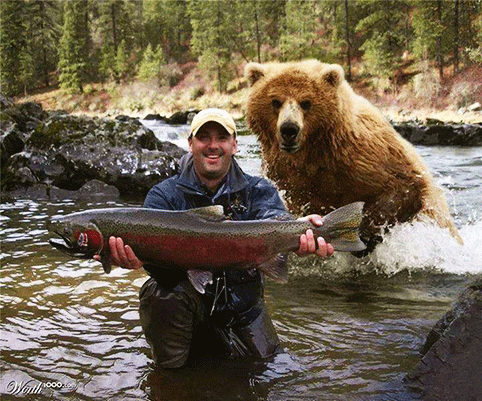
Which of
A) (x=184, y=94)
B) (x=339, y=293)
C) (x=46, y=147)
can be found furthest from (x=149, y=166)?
(x=184, y=94)

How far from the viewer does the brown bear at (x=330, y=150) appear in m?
5.62

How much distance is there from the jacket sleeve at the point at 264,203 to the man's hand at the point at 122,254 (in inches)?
37.1

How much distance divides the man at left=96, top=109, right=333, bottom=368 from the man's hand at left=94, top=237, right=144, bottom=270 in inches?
13.0

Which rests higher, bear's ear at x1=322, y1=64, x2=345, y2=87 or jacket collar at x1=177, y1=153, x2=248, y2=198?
bear's ear at x1=322, y1=64, x2=345, y2=87

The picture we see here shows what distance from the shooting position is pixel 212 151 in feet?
12.2

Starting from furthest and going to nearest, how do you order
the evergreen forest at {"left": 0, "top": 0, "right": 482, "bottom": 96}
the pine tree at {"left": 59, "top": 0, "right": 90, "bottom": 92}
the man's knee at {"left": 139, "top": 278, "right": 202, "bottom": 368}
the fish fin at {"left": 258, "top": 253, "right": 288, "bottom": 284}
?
the pine tree at {"left": 59, "top": 0, "right": 90, "bottom": 92} → the evergreen forest at {"left": 0, "top": 0, "right": 482, "bottom": 96} → the man's knee at {"left": 139, "top": 278, "right": 202, "bottom": 368} → the fish fin at {"left": 258, "top": 253, "right": 288, "bottom": 284}

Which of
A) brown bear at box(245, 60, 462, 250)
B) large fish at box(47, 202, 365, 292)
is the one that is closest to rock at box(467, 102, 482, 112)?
brown bear at box(245, 60, 462, 250)

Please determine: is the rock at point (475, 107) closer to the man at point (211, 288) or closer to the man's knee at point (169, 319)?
the man at point (211, 288)

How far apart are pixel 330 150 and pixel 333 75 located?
770 millimetres

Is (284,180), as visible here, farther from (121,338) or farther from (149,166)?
(149,166)

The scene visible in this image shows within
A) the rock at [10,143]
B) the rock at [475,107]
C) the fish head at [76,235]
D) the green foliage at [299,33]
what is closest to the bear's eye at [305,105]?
the fish head at [76,235]

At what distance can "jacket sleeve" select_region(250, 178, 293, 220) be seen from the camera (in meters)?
3.68

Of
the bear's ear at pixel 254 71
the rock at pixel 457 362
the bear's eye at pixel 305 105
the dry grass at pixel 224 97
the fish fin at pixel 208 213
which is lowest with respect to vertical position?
the rock at pixel 457 362

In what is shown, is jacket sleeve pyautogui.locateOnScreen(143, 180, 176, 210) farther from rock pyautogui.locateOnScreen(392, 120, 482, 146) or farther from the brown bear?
rock pyautogui.locateOnScreen(392, 120, 482, 146)
